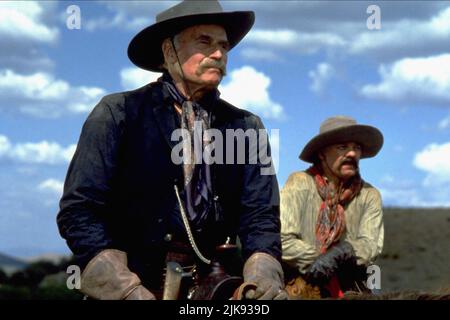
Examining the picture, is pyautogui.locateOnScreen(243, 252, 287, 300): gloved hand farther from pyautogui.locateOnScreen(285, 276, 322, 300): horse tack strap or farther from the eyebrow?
pyautogui.locateOnScreen(285, 276, 322, 300): horse tack strap

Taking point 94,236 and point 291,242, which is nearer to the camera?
point 94,236

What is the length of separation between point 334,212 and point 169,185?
4.07 m

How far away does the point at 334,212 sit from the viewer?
9.30 m

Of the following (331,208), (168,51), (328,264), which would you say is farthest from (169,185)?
(331,208)

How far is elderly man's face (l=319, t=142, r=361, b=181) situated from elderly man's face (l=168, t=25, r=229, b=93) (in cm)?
404

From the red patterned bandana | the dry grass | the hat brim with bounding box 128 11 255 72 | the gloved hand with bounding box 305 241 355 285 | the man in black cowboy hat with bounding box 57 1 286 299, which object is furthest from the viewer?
the dry grass

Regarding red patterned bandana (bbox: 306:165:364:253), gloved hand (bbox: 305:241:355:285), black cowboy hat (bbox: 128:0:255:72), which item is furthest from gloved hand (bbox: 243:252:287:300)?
red patterned bandana (bbox: 306:165:364:253)

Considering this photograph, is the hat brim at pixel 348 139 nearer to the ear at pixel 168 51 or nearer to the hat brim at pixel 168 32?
the hat brim at pixel 168 32

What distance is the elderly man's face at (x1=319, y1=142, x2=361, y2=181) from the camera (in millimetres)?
9319

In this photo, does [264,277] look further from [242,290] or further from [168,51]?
[168,51]

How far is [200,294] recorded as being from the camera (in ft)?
17.1

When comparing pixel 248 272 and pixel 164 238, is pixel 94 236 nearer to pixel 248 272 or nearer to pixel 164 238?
pixel 164 238
